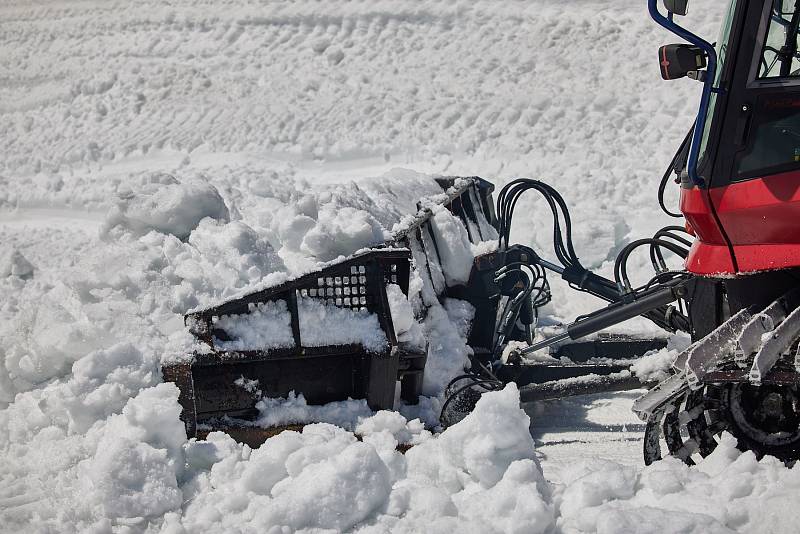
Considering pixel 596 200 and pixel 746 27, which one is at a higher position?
pixel 746 27

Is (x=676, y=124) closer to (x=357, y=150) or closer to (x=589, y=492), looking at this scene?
(x=357, y=150)

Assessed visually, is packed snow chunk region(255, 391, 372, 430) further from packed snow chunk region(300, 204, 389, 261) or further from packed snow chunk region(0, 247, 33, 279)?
A: packed snow chunk region(0, 247, 33, 279)

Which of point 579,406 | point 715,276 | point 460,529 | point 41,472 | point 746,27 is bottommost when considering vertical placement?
point 579,406

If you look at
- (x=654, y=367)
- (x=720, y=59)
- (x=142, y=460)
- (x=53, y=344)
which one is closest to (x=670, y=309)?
(x=654, y=367)

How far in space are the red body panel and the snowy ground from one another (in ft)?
2.64

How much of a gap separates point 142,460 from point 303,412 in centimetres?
97

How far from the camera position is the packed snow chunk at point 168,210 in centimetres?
620

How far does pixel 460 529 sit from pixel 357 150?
29.5ft

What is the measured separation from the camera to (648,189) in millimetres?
10602

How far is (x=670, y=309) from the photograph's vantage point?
593cm

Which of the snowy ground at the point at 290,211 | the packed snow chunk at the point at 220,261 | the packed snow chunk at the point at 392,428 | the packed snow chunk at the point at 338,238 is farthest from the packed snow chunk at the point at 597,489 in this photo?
the packed snow chunk at the point at 220,261

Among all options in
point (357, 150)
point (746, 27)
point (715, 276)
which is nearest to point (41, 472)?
point (715, 276)

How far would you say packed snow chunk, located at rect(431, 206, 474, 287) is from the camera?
6.68 meters

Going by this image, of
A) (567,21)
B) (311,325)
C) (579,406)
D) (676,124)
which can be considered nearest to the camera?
(311,325)
